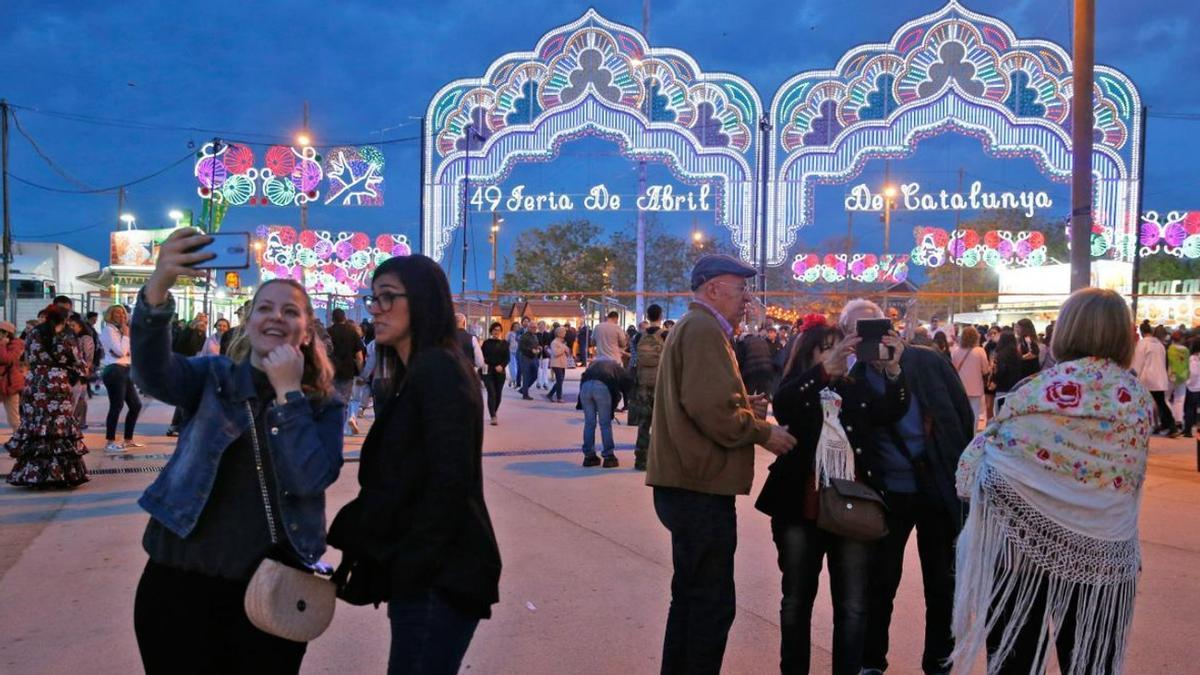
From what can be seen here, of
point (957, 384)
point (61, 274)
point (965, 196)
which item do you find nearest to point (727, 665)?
point (957, 384)

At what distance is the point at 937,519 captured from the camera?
12.7 feet

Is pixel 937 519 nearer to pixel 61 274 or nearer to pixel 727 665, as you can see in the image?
pixel 727 665

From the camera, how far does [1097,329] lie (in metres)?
2.77

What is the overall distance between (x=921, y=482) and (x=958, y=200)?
2370cm

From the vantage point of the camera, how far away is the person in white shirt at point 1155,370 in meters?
12.6

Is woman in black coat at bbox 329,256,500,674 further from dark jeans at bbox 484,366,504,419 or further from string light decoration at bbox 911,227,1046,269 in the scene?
string light decoration at bbox 911,227,1046,269

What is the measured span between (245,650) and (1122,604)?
261 centimetres

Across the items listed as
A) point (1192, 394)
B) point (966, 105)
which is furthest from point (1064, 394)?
point (966, 105)

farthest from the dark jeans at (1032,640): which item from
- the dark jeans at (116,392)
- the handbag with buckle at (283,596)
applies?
the dark jeans at (116,392)

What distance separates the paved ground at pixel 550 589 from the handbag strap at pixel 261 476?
189cm

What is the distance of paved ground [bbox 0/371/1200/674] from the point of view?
4108 mm

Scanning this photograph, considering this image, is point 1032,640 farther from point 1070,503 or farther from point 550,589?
point 550,589

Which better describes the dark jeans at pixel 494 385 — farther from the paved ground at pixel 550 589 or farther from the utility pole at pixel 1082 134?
the utility pole at pixel 1082 134

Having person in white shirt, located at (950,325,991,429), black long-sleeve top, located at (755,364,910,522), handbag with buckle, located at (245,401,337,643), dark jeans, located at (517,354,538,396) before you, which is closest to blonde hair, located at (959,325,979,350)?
person in white shirt, located at (950,325,991,429)
